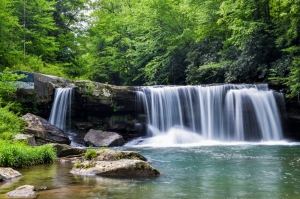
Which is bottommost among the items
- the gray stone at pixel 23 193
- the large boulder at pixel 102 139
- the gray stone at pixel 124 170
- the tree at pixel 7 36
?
the large boulder at pixel 102 139

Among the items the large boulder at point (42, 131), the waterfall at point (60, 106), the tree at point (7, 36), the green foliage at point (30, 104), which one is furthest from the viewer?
the waterfall at point (60, 106)

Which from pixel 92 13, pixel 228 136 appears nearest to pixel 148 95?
pixel 228 136

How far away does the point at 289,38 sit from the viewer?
1819 cm

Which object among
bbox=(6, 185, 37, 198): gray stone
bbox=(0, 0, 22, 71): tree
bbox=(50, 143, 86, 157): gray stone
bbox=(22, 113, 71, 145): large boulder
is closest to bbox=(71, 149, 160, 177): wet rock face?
bbox=(6, 185, 37, 198): gray stone

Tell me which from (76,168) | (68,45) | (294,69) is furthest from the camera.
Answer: (68,45)

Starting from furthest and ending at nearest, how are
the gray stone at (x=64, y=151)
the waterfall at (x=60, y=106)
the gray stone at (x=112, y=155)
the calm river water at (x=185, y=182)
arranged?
the waterfall at (x=60, y=106), the gray stone at (x=64, y=151), the gray stone at (x=112, y=155), the calm river water at (x=185, y=182)

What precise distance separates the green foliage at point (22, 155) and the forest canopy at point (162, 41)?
10055mm

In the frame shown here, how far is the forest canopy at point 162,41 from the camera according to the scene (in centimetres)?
1933

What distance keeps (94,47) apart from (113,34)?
2236 millimetres

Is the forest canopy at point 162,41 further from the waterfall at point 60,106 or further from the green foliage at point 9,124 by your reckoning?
the green foliage at point 9,124

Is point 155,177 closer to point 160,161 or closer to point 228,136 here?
point 160,161

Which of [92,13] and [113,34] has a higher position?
[92,13]

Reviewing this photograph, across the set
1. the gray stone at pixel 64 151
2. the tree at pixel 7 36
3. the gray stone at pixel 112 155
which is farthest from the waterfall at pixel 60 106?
the gray stone at pixel 112 155

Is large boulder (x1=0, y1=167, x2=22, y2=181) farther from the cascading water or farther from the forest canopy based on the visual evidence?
the forest canopy
